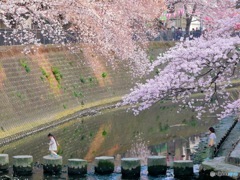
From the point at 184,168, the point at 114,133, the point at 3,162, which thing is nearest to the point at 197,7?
the point at 114,133

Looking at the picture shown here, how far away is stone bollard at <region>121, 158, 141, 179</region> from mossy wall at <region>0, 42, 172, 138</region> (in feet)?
31.2

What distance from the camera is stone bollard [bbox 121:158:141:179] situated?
2136cm

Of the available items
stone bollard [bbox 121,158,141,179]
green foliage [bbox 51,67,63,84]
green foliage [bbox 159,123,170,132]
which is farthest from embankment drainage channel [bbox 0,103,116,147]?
stone bollard [bbox 121,158,141,179]

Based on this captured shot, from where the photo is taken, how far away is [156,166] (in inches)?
848

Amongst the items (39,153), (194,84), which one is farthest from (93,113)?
(194,84)

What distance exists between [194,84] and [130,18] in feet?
89.8

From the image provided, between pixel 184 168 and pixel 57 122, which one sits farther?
pixel 57 122

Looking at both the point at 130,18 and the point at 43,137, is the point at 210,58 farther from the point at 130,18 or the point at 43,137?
the point at 130,18

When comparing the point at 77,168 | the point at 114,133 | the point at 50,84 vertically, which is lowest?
the point at 114,133

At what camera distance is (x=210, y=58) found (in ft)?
59.1

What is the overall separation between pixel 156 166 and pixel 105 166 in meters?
1.39

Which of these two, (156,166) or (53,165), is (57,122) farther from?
(156,166)

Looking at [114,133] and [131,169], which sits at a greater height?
[131,169]

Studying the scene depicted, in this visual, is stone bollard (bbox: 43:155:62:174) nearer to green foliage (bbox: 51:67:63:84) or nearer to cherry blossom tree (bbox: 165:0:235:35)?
green foliage (bbox: 51:67:63:84)
